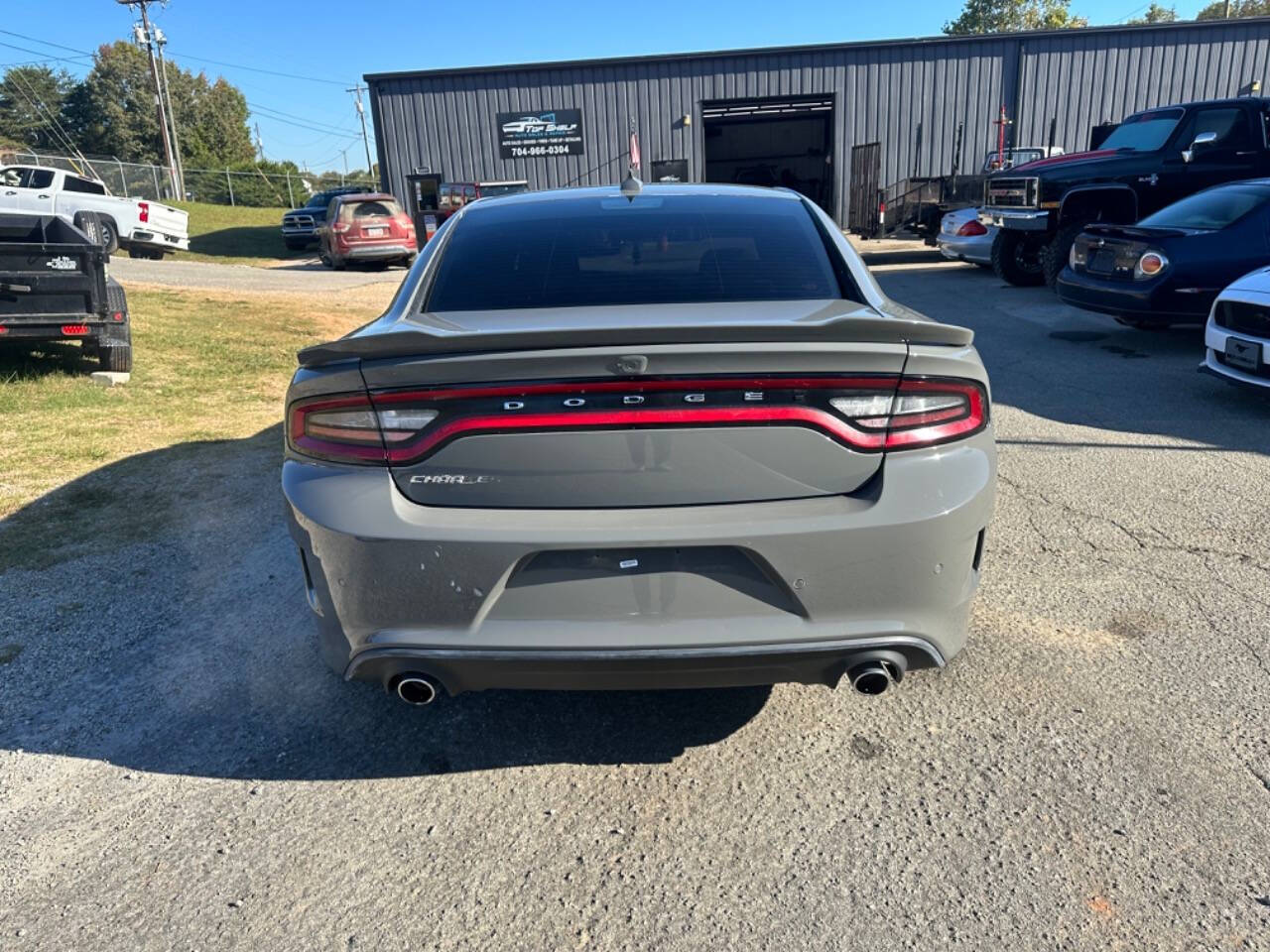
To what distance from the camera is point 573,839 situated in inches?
93.2

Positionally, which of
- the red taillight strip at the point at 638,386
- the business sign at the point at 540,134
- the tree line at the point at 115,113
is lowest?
the red taillight strip at the point at 638,386

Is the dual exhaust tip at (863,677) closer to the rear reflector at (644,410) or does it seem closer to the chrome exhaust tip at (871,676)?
the chrome exhaust tip at (871,676)

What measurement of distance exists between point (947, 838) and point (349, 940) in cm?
152

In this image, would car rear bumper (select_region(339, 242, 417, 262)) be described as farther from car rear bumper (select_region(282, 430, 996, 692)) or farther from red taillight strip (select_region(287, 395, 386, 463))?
car rear bumper (select_region(282, 430, 996, 692))

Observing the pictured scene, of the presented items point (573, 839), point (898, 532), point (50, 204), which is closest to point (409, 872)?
point (573, 839)

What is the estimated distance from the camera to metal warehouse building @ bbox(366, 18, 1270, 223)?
26656 mm

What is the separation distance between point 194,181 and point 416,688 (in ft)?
172

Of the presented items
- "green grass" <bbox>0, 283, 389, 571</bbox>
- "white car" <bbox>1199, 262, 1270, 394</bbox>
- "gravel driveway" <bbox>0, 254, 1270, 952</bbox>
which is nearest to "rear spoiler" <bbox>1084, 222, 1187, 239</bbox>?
"white car" <bbox>1199, 262, 1270, 394</bbox>

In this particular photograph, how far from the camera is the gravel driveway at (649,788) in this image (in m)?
2.09

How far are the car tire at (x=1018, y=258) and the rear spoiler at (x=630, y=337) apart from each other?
38.6 ft

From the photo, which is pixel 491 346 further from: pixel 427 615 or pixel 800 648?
pixel 800 648

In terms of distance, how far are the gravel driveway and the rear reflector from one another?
1026 millimetres

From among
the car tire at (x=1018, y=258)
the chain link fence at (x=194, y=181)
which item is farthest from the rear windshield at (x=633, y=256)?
the chain link fence at (x=194, y=181)

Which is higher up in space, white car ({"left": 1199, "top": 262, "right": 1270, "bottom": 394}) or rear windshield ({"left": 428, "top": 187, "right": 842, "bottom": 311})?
rear windshield ({"left": 428, "top": 187, "right": 842, "bottom": 311})
